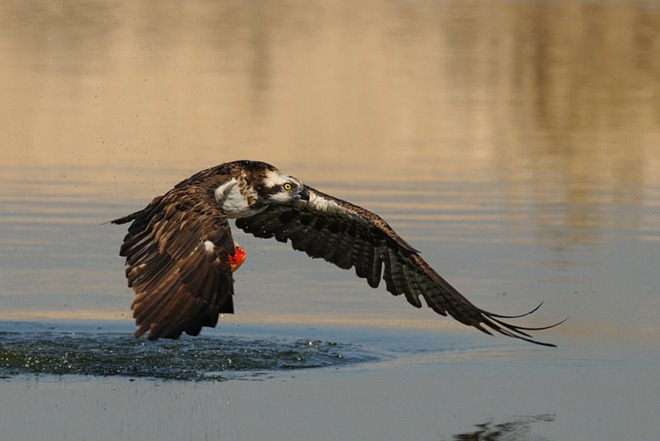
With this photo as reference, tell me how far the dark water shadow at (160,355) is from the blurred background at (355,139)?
734mm

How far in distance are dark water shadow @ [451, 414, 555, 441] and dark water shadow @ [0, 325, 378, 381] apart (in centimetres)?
203

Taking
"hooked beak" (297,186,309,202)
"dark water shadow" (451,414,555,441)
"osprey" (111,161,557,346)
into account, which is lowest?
"dark water shadow" (451,414,555,441)

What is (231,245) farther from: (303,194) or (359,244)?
(359,244)

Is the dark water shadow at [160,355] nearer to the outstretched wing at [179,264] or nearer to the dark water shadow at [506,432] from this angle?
the outstretched wing at [179,264]

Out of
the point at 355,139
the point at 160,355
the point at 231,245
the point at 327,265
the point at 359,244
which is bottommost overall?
the point at 160,355

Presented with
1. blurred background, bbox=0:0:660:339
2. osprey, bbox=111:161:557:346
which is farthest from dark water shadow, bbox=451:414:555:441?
blurred background, bbox=0:0:660:339

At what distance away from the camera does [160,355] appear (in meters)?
13.4

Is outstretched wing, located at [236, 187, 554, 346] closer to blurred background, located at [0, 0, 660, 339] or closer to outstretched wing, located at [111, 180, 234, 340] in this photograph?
blurred background, located at [0, 0, 660, 339]

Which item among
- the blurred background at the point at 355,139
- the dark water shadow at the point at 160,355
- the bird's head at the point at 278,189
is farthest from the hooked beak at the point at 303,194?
the blurred background at the point at 355,139

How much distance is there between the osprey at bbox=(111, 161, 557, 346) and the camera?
34.6ft

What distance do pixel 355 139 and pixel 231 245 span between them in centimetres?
1400

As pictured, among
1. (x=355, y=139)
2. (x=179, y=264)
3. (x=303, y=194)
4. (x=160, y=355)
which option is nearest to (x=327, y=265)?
(x=303, y=194)

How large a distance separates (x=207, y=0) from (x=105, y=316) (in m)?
38.4

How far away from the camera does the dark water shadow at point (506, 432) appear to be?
35.6 ft
